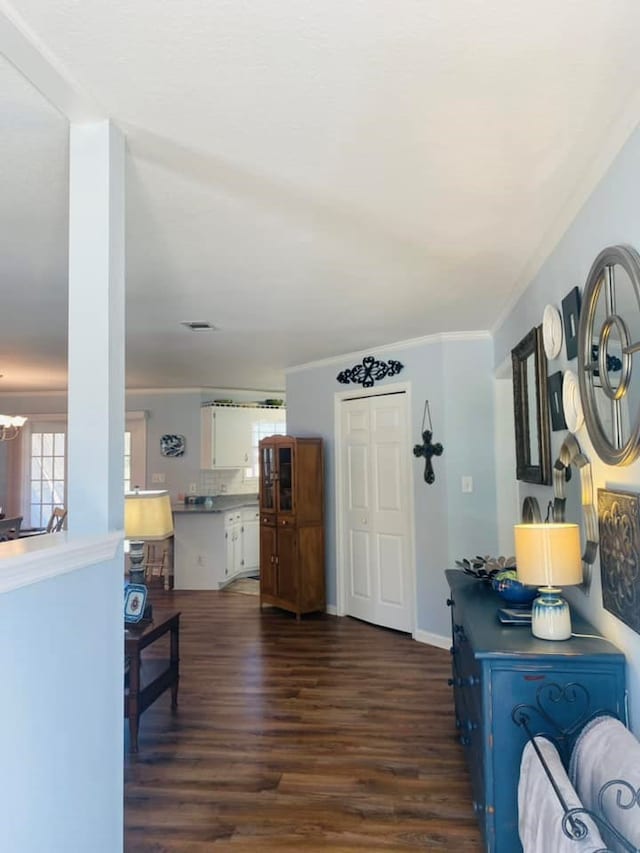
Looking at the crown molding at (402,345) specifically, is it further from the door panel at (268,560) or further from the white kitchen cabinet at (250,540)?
the white kitchen cabinet at (250,540)

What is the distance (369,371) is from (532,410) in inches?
87.8

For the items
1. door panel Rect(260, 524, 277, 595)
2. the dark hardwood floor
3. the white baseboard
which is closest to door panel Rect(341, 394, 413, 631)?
the white baseboard

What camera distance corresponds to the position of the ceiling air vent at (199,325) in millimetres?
3947

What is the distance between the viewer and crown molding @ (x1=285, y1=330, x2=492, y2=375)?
441 cm

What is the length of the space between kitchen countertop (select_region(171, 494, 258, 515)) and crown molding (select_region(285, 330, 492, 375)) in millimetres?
1910

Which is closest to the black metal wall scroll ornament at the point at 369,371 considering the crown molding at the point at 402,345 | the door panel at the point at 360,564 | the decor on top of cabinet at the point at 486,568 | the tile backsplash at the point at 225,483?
the crown molding at the point at 402,345

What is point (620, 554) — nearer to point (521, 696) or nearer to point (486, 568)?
point (521, 696)

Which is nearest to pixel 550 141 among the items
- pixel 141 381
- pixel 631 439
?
pixel 631 439

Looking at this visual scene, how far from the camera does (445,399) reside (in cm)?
443

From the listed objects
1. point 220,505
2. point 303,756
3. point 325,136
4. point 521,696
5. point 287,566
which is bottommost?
point 303,756

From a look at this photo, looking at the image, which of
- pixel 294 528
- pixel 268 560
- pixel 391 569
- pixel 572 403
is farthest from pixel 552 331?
pixel 268 560

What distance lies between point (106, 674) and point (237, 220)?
1.69 m

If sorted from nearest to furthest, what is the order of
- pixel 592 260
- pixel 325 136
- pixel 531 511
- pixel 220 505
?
pixel 325 136 < pixel 592 260 < pixel 531 511 < pixel 220 505

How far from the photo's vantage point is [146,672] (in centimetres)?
324
